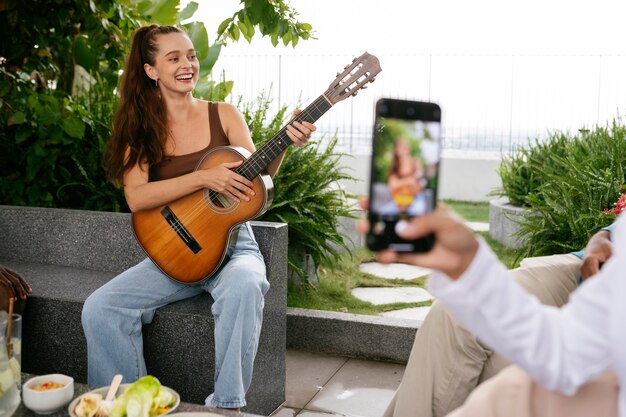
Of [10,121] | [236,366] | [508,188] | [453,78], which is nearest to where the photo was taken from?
[236,366]

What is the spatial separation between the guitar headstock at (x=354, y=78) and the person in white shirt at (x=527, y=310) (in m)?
1.70

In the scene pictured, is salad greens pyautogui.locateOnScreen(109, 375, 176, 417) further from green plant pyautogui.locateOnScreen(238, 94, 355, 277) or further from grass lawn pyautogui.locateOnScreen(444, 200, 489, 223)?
grass lawn pyautogui.locateOnScreen(444, 200, 489, 223)

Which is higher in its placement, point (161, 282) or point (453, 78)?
point (453, 78)

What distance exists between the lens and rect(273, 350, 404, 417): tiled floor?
9.12ft

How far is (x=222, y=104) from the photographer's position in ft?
9.11

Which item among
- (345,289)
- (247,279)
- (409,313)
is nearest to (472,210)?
(345,289)

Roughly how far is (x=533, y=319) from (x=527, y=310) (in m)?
0.01

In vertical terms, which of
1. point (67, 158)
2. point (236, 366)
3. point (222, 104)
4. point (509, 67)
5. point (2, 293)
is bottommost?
point (236, 366)

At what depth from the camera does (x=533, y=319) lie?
82 cm

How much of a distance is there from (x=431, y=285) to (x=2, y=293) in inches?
82.2

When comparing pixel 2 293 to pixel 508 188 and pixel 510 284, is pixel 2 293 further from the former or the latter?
pixel 508 188

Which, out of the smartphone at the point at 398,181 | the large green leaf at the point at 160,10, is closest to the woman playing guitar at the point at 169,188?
the smartphone at the point at 398,181

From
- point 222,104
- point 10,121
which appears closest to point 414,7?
point 222,104

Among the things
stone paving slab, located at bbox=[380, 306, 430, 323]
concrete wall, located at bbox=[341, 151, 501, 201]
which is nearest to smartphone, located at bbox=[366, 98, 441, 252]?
stone paving slab, located at bbox=[380, 306, 430, 323]
